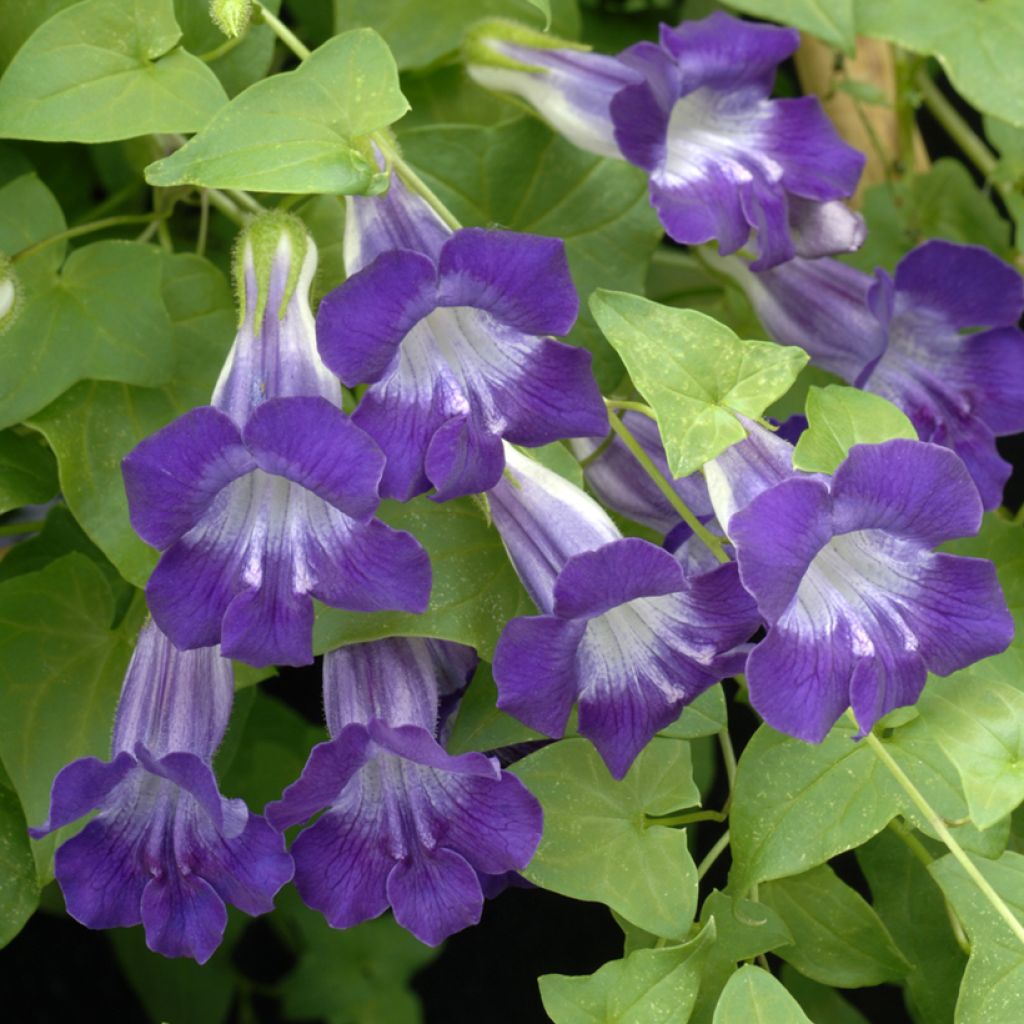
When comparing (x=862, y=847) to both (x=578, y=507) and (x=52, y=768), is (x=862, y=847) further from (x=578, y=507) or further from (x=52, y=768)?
(x=52, y=768)

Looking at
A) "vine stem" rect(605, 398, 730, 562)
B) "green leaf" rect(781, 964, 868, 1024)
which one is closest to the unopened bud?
"vine stem" rect(605, 398, 730, 562)

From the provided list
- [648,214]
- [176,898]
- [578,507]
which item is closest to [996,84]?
[648,214]

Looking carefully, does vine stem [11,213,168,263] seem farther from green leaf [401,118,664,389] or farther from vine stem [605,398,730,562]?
vine stem [605,398,730,562]

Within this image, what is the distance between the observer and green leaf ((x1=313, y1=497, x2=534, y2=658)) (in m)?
0.67

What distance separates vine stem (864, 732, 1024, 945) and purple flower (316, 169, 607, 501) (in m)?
0.21

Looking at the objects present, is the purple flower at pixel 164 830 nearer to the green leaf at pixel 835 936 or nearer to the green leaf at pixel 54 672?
the green leaf at pixel 54 672

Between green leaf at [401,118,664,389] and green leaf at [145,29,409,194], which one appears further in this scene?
green leaf at [401,118,664,389]

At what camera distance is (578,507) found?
67cm

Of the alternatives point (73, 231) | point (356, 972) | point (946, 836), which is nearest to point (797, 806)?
point (946, 836)

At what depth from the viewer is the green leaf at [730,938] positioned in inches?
27.2

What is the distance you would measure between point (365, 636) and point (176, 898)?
15 cm

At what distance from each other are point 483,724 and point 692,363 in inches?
8.1

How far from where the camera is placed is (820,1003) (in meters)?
1.07

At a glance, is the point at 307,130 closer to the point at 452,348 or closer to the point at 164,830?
the point at 452,348
